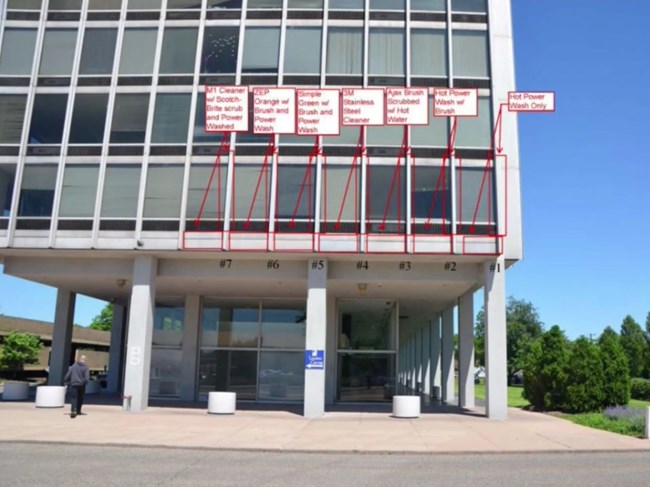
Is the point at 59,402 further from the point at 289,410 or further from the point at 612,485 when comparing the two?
the point at 612,485

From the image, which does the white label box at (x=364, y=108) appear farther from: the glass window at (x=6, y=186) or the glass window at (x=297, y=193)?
the glass window at (x=6, y=186)

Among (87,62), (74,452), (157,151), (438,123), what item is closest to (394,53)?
(438,123)

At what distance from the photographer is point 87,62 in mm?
24047

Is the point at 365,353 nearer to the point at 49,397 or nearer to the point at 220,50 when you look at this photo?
the point at 49,397

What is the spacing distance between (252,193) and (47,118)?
8218 mm

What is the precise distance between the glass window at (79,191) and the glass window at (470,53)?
1339 centimetres

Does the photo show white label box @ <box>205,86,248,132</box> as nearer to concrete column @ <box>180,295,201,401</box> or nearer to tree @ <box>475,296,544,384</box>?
concrete column @ <box>180,295,201,401</box>

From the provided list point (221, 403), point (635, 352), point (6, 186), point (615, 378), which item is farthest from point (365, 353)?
point (635, 352)

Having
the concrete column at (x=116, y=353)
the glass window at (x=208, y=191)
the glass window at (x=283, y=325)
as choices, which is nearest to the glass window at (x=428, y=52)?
the glass window at (x=208, y=191)

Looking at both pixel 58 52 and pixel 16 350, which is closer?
pixel 58 52

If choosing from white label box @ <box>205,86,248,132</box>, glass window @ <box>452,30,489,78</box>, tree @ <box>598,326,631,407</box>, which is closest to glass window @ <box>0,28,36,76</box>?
white label box @ <box>205,86,248,132</box>

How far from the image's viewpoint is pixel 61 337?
28.7 meters

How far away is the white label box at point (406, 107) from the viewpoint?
21047mm

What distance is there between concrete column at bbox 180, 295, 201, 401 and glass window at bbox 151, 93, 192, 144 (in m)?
8.00
